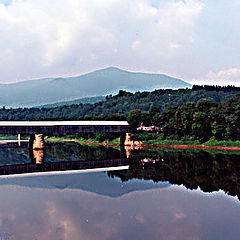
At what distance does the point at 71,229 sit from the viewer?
81.1ft

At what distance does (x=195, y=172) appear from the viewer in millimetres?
47875

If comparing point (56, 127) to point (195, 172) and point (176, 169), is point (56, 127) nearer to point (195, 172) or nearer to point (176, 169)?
point (176, 169)

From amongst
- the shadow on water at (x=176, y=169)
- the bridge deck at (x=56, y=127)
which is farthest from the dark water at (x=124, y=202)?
the bridge deck at (x=56, y=127)

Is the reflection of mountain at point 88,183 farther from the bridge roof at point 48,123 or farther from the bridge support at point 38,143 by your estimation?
the bridge support at point 38,143

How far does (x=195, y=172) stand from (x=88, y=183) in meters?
13.9

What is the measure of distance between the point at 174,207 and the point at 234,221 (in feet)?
17.9

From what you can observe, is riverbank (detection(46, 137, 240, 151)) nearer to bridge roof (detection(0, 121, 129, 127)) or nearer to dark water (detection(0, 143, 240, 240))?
bridge roof (detection(0, 121, 129, 127))

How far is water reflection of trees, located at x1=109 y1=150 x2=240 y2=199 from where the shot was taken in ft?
130

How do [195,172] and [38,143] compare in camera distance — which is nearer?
[195,172]

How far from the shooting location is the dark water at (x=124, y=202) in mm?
24188

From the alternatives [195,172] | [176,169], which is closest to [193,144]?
[176,169]

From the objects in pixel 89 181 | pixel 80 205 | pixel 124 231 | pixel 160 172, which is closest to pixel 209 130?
pixel 160 172

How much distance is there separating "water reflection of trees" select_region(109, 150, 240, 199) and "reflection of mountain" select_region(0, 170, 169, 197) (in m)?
2.40

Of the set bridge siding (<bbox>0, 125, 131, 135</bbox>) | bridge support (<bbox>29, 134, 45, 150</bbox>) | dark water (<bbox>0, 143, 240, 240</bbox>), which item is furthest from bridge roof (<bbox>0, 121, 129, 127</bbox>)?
dark water (<bbox>0, 143, 240, 240</bbox>)
